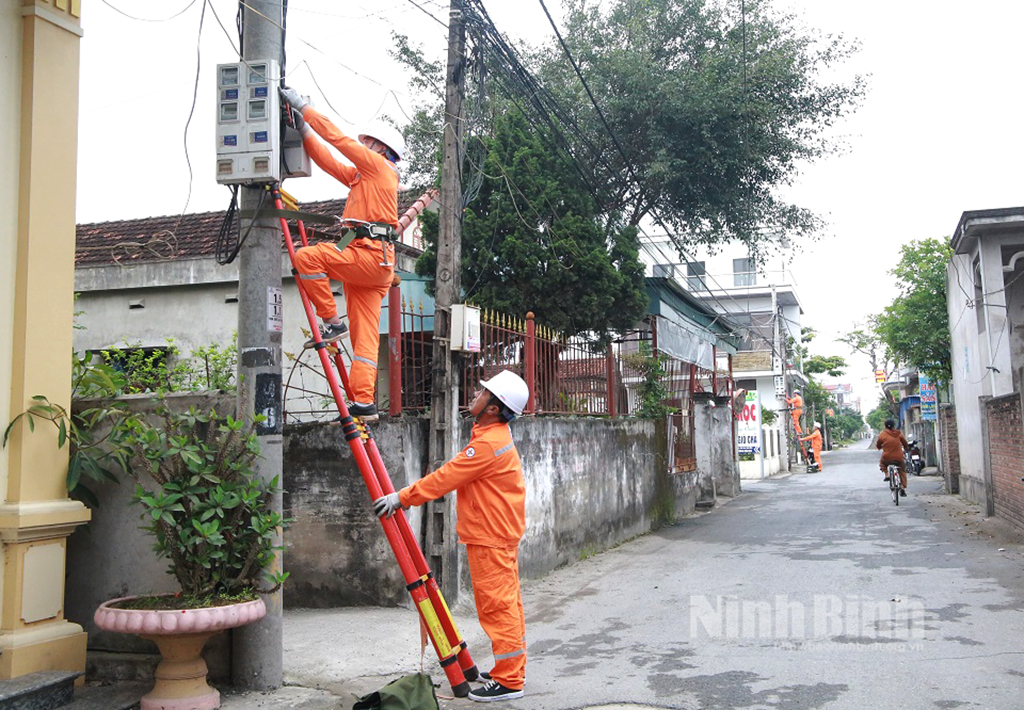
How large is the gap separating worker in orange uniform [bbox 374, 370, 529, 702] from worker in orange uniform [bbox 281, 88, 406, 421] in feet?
3.93

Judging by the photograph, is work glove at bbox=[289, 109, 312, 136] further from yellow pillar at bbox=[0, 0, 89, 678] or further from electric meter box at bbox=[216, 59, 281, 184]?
yellow pillar at bbox=[0, 0, 89, 678]

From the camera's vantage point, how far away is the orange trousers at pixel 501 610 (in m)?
5.22

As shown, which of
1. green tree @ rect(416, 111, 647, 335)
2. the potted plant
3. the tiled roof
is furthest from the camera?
the tiled roof

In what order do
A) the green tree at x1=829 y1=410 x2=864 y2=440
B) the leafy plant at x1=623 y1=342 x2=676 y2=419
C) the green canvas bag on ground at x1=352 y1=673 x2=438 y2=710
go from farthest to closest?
the green tree at x1=829 y1=410 x2=864 y2=440 → the leafy plant at x1=623 y1=342 x2=676 y2=419 → the green canvas bag on ground at x1=352 y1=673 x2=438 y2=710

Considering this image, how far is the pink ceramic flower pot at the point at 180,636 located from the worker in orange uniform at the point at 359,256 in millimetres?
1785

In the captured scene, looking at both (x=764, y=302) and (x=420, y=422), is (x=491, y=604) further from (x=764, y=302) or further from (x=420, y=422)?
(x=764, y=302)

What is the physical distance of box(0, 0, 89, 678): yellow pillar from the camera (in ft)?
16.0

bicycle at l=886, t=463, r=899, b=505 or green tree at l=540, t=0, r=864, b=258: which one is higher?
green tree at l=540, t=0, r=864, b=258

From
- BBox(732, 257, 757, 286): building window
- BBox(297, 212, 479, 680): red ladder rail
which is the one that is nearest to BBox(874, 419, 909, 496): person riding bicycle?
BBox(297, 212, 479, 680): red ladder rail

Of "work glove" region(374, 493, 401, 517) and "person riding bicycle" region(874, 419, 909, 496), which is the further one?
"person riding bicycle" region(874, 419, 909, 496)

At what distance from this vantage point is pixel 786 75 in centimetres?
1600

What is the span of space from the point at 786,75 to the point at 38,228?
13907 millimetres

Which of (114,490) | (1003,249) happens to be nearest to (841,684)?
(114,490)

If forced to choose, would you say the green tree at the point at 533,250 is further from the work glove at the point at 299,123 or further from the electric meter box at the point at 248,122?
the electric meter box at the point at 248,122
